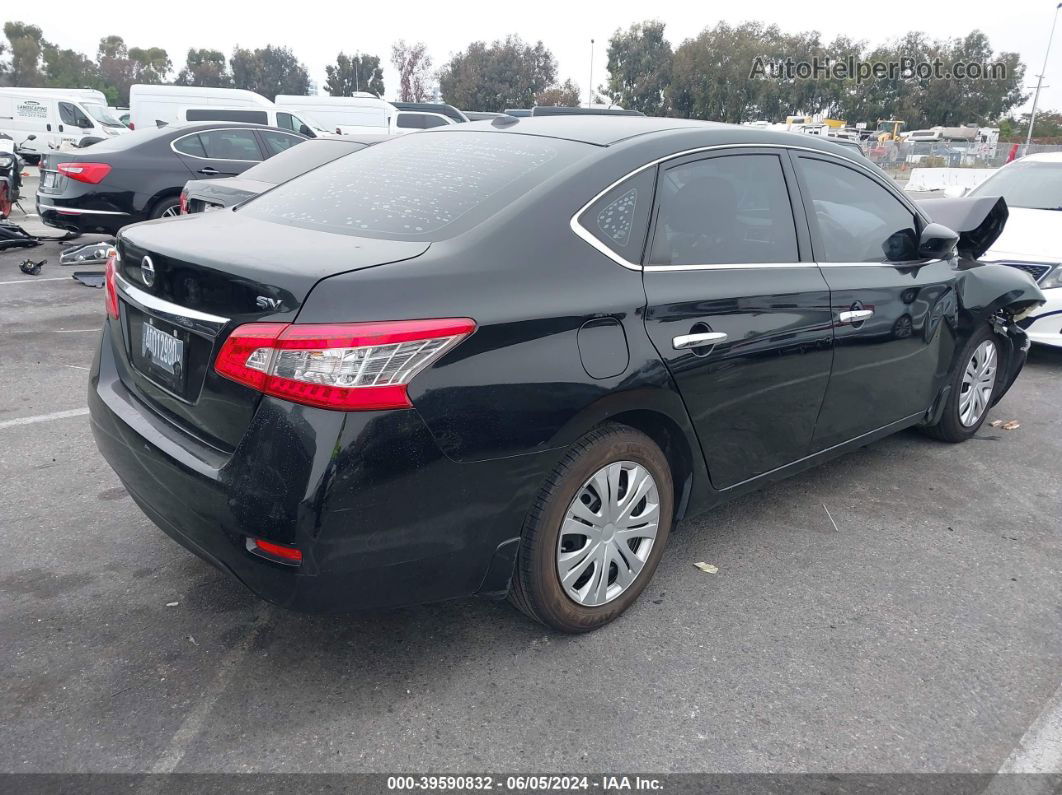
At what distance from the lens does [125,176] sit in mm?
9508

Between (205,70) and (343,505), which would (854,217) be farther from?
(205,70)

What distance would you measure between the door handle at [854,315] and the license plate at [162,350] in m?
2.51

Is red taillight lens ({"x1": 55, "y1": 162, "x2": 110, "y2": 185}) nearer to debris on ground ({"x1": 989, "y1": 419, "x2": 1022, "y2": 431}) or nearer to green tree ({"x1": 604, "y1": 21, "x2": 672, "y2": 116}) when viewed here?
debris on ground ({"x1": 989, "y1": 419, "x2": 1022, "y2": 431})

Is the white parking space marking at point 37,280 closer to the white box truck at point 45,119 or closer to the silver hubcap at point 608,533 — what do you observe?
the silver hubcap at point 608,533

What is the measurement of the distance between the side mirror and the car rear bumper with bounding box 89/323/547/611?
2508 millimetres

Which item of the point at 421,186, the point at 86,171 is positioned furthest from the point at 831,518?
the point at 86,171

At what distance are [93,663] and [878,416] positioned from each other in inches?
132

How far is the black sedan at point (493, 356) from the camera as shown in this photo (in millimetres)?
2211

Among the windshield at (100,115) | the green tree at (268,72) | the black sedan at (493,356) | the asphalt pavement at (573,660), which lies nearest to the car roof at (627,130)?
the black sedan at (493,356)

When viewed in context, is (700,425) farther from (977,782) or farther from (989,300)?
(989,300)

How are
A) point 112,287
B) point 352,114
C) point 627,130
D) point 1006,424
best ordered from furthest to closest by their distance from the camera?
point 352,114 < point 1006,424 < point 627,130 < point 112,287

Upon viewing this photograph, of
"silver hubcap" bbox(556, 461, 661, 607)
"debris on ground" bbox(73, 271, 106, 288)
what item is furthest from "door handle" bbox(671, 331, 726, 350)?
"debris on ground" bbox(73, 271, 106, 288)

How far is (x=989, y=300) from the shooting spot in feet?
14.9

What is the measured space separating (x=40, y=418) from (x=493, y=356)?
3.55 metres
